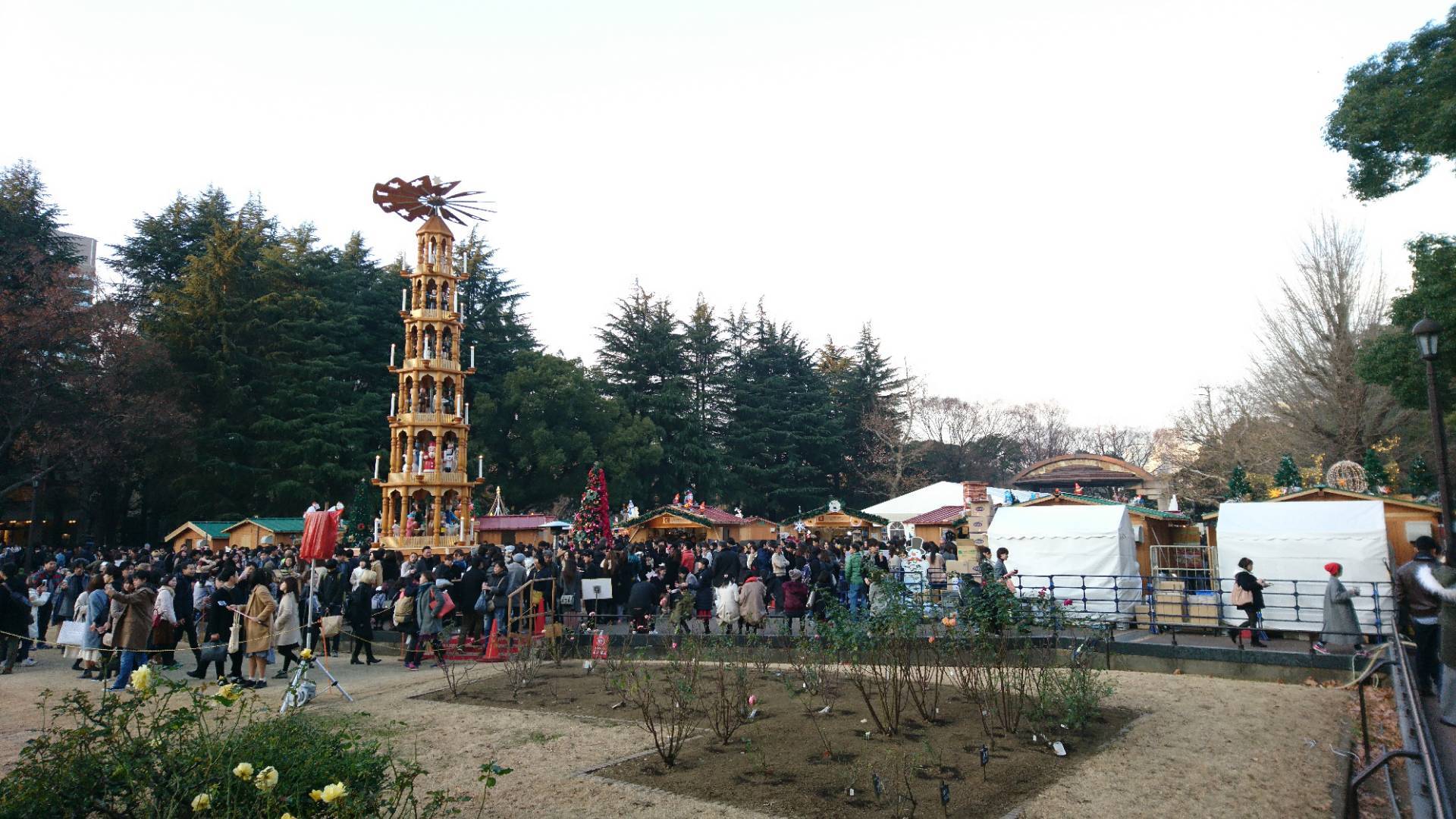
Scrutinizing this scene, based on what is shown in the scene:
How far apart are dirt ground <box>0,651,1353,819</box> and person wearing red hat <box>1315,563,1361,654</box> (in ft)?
3.25

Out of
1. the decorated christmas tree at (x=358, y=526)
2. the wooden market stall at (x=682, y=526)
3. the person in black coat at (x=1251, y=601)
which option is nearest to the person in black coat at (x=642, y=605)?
the person in black coat at (x=1251, y=601)

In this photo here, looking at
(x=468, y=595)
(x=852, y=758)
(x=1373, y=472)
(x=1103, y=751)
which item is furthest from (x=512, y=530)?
(x=1103, y=751)

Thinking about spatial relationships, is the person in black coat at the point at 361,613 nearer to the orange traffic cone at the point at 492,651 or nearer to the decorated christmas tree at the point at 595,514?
the orange traffic cone at the point at 492,651

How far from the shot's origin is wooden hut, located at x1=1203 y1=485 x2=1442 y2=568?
618 inches

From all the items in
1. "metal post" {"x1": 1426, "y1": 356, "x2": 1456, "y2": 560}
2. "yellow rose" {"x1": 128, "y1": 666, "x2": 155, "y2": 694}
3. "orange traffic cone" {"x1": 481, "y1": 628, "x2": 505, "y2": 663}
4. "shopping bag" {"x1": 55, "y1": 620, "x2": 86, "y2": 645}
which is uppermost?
"metal post" {"x1": 1426, "y1": 356, "x2": 1456, "y2": 560}

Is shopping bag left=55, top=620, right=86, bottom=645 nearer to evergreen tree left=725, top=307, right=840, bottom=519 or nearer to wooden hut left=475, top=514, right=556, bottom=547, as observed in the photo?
wooden hut left=475, top=514, right=556, bottom=547

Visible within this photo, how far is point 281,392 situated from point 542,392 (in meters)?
12.3

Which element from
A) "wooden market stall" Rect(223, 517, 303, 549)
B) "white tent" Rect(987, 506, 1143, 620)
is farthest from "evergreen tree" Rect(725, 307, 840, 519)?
"white tent" Rect(987, 506, 1143, 620)

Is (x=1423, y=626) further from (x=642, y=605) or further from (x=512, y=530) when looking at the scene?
(x=512, y=530)

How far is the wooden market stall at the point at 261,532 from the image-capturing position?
29.1 metres

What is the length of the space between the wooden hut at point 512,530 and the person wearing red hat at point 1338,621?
26.2 metres

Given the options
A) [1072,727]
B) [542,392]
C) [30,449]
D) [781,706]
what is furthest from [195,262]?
[1072,727]

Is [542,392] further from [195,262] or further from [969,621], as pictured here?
[969,621]

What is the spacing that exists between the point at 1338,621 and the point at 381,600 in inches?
623
